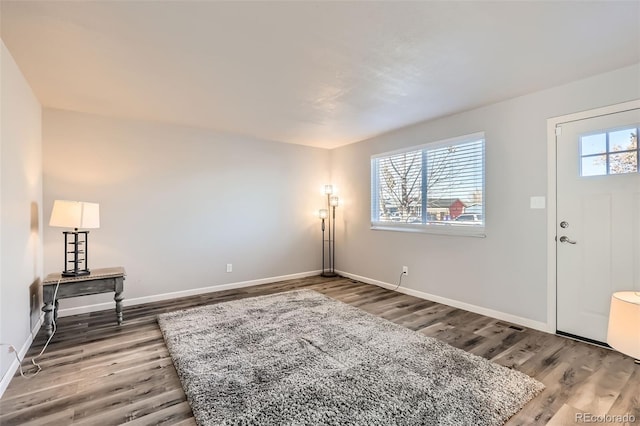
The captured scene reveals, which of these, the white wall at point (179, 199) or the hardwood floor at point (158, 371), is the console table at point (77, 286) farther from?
the white wall at point (179, 199)

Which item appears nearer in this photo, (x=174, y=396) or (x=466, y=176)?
(x=174, y=396)

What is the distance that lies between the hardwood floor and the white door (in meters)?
0.39

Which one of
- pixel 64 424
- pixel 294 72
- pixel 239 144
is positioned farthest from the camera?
pixel 239 144

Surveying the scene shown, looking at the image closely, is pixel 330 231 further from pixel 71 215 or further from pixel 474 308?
pixel 71 215

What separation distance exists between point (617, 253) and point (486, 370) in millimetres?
1597

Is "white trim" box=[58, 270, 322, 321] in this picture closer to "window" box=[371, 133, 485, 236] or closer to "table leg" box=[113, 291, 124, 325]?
"table leg" box=[113, 291, 124, 325]

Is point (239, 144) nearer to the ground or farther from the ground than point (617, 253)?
farther from the ground

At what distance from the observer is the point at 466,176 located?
146 inches

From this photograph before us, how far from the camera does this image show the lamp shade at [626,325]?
1356 millimetres

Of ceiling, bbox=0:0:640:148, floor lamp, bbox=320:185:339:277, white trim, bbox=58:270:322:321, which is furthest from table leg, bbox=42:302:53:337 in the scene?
floor lamp, bbox=320:185:339:277

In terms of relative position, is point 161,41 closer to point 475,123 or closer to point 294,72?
point 294,72

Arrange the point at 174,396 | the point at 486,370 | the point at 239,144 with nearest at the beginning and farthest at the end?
the point at 174,396 → the point at 486,370 → the point at 239,144

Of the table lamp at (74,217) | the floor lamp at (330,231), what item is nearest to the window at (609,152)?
the floor lamp at (330,231)

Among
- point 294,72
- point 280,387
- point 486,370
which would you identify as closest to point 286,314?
point 280,387
